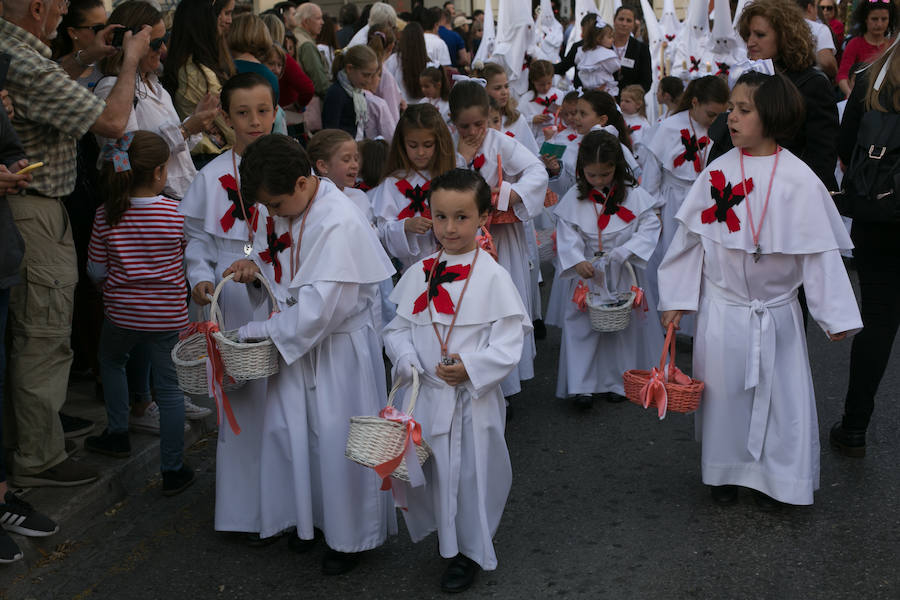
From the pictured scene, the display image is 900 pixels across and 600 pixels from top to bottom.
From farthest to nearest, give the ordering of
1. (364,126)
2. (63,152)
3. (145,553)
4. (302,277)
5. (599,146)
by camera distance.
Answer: (364,126)
(599,146)
(63,152)
(145,553)
(302,277)

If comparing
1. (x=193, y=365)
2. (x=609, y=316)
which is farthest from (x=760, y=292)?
(x=193, y=365)

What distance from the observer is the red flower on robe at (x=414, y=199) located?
5680mm

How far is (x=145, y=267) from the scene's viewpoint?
16.2ft

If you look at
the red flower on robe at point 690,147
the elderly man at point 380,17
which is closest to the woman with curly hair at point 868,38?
the red flower on robe at point 690,147

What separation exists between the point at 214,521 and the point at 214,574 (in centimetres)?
45

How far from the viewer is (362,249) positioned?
4.13 meters

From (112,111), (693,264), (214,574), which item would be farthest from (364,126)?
(214,574)

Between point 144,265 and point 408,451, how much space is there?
199cm

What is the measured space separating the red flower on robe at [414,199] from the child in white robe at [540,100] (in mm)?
5255

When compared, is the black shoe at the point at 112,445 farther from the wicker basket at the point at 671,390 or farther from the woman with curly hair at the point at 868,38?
the woman with curly hair at the point at 868,38

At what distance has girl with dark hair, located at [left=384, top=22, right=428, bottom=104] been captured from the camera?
→ 1012 centimetres

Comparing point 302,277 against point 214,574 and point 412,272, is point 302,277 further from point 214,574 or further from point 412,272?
point 214,574

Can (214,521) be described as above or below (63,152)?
below

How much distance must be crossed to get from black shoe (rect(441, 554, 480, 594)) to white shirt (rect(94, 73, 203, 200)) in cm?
270
